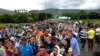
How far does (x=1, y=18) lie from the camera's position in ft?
455

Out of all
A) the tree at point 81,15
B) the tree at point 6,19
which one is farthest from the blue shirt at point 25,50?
the tree at point 81,15

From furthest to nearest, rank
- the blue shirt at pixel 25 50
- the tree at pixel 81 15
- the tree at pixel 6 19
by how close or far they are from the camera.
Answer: the tree at pixel 81 15 → the tree at pixel 6 19 → the blue shirt at pixel 25 50

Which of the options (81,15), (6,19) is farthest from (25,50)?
(81,15)

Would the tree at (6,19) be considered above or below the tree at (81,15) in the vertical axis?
above

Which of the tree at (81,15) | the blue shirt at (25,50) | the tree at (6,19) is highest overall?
the blue shirt at (25,50)

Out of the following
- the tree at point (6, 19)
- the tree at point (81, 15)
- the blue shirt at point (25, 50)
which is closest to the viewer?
the blue shirt at point (25, 50)

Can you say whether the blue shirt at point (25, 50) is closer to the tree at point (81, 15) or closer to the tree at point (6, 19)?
the tree at point (6, 19)

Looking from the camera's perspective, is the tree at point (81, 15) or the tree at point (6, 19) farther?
the tree at point (81, 15)

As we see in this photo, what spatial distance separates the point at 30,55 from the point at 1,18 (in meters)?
129

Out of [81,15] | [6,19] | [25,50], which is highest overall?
[25,50]

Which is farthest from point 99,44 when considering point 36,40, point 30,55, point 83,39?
point 30,55

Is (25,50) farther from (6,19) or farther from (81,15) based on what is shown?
(81,15)

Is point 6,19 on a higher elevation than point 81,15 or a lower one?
higher

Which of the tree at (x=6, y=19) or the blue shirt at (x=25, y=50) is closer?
the blue shirt at (x=25, y=50)
